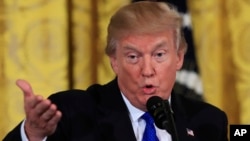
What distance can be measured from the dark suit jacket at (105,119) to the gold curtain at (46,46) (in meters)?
0.32

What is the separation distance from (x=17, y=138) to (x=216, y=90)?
83cm

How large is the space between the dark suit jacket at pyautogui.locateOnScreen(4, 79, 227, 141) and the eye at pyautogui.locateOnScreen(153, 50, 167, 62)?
0.48 feet

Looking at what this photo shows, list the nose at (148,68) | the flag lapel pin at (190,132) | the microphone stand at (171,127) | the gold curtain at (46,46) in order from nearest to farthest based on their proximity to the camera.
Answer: the microphone stand at (171,127) → the nose at (148,68) → the flag lapel pin at (190,132) → the gold curtain at (46,46)

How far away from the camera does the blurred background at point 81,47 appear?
1873 millimetres

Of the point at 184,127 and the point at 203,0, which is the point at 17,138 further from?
the point at 203,0

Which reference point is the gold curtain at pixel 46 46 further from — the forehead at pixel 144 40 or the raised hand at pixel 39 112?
the raised hand at pixel 39 112

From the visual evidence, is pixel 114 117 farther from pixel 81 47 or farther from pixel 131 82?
pixel 81 47

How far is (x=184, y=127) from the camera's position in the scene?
5.13 ft

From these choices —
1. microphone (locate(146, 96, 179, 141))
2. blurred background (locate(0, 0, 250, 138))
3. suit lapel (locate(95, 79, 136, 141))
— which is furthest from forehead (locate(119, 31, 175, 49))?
blurred background (locate(0, 0, 250, 138))

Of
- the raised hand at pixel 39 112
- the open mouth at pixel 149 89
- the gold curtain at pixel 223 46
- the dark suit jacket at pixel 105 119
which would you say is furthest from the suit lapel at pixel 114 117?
the gold curtain at pixel 223 46

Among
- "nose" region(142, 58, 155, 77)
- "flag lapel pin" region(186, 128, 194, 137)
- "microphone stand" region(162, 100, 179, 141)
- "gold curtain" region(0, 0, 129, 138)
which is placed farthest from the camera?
"gold curtain" region(0, 0, 129, 138)

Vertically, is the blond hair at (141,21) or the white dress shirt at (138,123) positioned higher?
the blond hair at (141,21)

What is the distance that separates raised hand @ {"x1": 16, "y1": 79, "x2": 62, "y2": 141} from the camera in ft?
3.86

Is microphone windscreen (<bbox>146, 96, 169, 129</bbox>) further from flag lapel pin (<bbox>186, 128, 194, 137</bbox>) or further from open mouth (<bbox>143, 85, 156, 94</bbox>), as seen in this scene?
flag lapel pin (<bbox>186, 128, 194, 137</bbox>)
